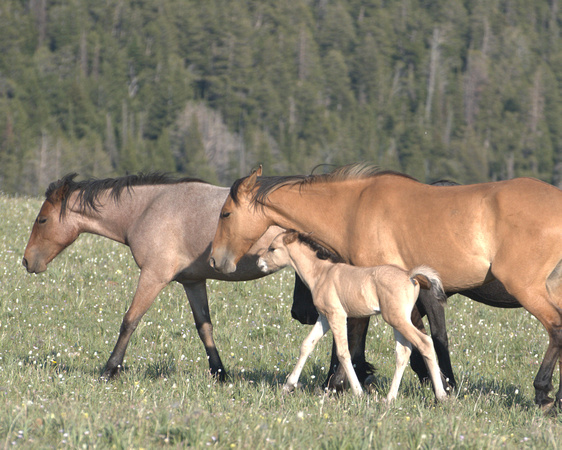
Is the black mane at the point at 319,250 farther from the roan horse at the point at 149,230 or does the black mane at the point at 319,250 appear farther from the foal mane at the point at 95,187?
the foal mane at the point at 95,187

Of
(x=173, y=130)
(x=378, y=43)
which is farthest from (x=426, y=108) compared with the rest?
(x=173, y=130)

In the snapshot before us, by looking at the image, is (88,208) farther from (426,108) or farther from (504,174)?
(426,108)

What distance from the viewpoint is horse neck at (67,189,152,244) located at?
8578mm

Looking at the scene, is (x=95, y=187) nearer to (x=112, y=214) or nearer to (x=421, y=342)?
(x=112, y=214)

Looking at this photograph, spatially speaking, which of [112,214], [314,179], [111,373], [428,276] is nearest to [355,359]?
[428,276]

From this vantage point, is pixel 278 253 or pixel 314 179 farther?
pixel 314 179

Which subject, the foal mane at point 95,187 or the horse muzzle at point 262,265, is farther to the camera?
the foal mane at point 95,187

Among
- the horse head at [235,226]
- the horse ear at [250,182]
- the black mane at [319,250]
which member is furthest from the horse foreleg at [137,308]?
the black mane at [319,250]

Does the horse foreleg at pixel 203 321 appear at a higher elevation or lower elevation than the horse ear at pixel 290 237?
lower

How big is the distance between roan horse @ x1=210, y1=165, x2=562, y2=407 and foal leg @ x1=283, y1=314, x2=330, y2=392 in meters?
0.51

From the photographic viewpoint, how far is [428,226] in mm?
6516

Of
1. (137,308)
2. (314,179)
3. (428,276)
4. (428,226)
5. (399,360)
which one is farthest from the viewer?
(137,308)

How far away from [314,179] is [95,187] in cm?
276

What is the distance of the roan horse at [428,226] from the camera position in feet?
20.3
